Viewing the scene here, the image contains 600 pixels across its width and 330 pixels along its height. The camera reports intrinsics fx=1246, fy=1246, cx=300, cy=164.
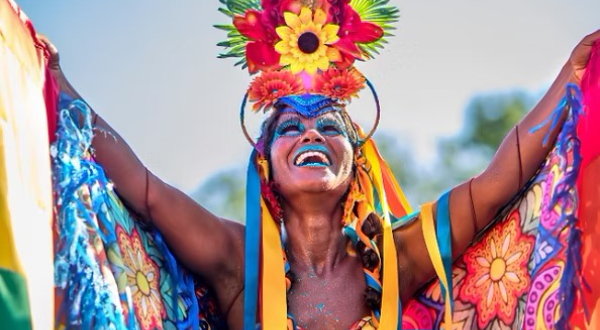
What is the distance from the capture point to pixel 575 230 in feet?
11.4

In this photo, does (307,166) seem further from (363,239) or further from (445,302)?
(445,302)

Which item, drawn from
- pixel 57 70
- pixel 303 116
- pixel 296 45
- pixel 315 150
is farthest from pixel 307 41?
pixel 57 70

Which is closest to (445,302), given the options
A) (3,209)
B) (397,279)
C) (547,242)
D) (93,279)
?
(397,279)

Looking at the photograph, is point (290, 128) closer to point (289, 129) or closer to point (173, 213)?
point (289, 129)

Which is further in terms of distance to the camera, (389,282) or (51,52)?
(389,282)

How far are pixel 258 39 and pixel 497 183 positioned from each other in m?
1.01

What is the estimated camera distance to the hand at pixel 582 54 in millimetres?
3613

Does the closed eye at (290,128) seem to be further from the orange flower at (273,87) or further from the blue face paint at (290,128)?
the orange flower at (273,87)

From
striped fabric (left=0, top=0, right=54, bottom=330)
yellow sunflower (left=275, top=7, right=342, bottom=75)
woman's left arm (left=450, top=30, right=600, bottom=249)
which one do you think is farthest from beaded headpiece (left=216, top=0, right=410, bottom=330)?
striped fabric (left=0, top=0, right=54, bottom=330)

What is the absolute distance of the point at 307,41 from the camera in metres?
4.33

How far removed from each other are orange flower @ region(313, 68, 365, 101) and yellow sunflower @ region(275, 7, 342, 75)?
0.11ft

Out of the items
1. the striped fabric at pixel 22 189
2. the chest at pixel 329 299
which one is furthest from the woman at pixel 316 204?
the striped fabric at pixel 22 189

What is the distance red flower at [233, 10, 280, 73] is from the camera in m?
4.33

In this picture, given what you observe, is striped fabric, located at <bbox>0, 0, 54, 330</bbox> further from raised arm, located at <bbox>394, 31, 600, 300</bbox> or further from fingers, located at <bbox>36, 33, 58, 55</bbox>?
raised arm, located at <bbox>394, 31, 600, 300</bbox>
